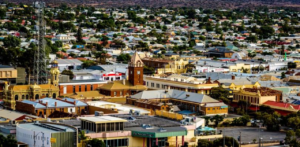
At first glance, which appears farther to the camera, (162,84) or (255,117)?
(162,84)

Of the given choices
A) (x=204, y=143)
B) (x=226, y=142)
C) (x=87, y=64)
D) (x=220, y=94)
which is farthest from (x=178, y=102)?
(x=87, y=64)

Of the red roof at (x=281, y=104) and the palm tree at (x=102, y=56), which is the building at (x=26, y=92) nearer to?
the red roof at (x=281, y=104)

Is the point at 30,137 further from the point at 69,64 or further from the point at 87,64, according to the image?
the point at 69,64

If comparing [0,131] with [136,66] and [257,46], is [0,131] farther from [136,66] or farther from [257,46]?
[257,46]

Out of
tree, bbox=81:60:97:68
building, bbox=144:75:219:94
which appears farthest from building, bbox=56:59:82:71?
building, bbox=144:75:219:94

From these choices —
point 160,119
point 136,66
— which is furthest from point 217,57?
point 160,119

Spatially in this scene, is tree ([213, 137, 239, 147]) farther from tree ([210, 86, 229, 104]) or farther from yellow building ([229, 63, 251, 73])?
yellow building ([229, 63, 251, 73])
